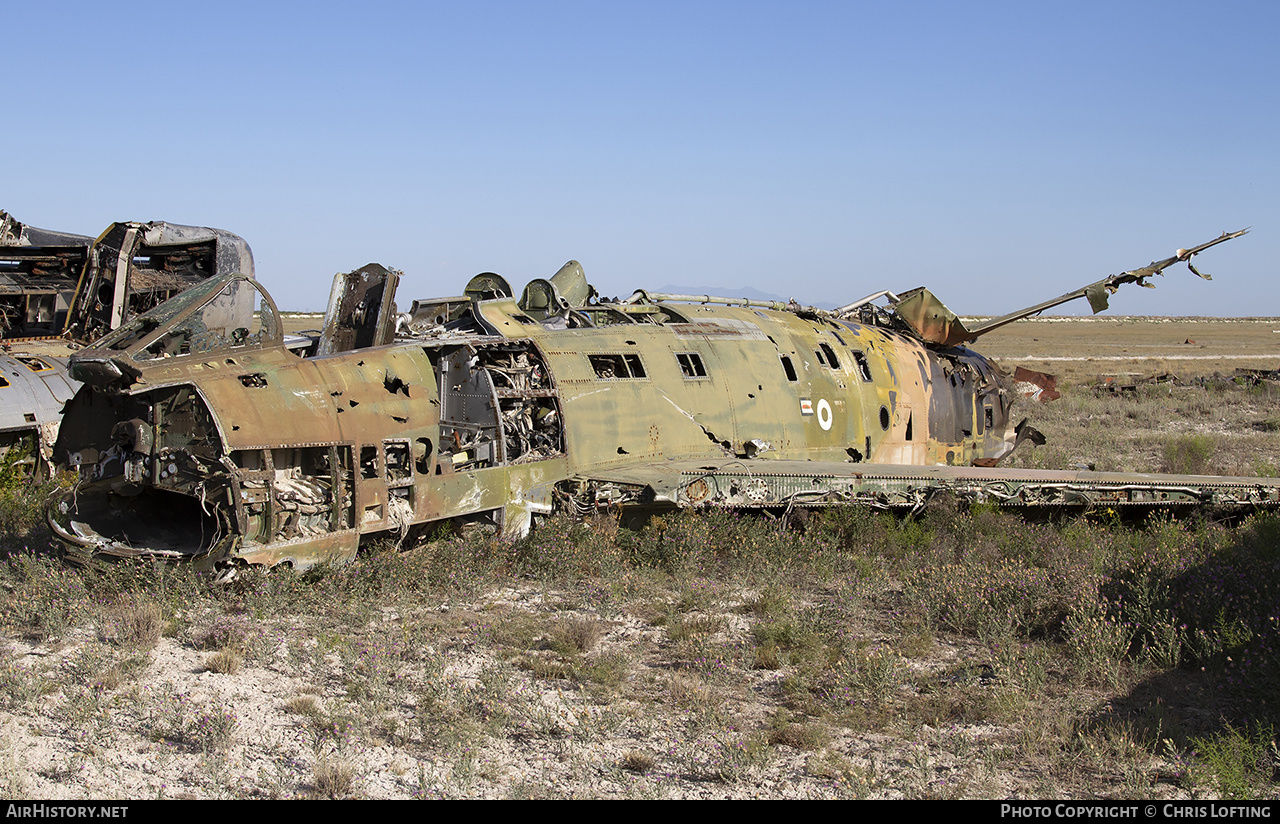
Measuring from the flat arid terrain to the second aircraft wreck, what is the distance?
506 mm

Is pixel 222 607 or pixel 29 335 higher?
pixel 29 335

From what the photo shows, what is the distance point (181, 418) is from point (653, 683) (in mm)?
4587

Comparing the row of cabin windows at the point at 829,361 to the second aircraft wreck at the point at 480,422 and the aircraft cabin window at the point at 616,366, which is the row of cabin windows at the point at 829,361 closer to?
the second aircraft wreck at the point at 480,422

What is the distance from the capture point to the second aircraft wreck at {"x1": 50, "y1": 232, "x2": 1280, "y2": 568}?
27.0 ft

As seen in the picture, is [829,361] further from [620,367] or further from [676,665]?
[676,665]

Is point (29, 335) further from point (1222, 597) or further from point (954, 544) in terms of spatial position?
point (1222, 597)

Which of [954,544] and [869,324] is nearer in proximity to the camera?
[954,544]

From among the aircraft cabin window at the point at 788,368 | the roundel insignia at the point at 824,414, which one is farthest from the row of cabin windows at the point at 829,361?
the roundel insignia at the point at 824,414

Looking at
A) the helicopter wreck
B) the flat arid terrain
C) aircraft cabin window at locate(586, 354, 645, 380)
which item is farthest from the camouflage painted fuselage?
the helicopter wreck

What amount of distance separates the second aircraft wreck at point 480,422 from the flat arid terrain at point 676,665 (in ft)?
1.66

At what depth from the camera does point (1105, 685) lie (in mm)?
7418

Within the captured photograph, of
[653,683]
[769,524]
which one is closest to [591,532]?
[769,524]

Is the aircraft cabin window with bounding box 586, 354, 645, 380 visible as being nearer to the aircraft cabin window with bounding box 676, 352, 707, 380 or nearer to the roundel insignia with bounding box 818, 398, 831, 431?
the aircraft cabin window with bounding box 676, 352, 707, 380

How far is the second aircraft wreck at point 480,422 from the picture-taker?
27.0 feet
